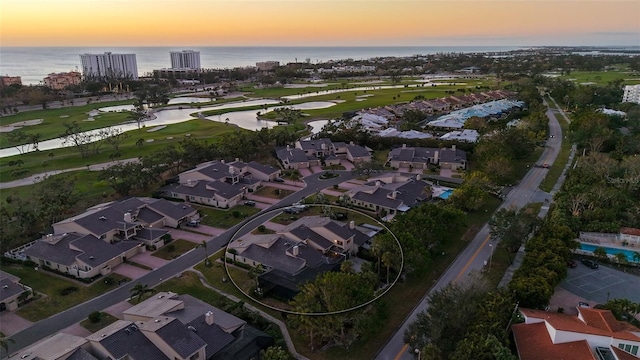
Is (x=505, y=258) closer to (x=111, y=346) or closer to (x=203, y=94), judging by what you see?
(x=111, y=346)

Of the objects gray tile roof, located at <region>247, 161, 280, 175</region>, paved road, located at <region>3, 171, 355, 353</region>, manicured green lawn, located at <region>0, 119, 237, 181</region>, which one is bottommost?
paved road, located at <region>3, 171, 355, 353</region>

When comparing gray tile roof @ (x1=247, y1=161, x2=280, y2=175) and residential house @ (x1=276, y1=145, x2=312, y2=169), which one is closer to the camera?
gray tile roof @ (x1=247, y1=161, x2=280, y2=175)

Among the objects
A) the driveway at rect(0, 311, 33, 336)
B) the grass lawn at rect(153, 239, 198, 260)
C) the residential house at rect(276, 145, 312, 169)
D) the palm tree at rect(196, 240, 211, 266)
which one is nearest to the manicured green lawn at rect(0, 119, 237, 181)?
the residential house at rect(276, 145, 312, 169)

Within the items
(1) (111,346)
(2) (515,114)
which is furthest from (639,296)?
(2) (515,114)

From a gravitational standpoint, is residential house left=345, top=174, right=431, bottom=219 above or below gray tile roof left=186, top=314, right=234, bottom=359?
above

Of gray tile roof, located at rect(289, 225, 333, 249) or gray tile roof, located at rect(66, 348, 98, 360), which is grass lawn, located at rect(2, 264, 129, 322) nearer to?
gray tile roof, located at rect(66, 348, 98, 360)

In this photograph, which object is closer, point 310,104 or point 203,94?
point 310,104

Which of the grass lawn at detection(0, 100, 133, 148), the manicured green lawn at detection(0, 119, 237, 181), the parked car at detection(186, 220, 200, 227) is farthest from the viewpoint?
the grass lawn at detection(0, 100, 133, 148)

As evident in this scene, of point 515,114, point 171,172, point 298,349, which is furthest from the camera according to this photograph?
point 515,114
